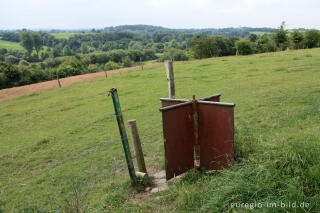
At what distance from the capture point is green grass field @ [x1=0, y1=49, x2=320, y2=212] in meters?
2.82

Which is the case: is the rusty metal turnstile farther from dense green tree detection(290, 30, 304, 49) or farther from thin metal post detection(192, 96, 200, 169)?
dense green tree detection(290, 30, 304, 49)

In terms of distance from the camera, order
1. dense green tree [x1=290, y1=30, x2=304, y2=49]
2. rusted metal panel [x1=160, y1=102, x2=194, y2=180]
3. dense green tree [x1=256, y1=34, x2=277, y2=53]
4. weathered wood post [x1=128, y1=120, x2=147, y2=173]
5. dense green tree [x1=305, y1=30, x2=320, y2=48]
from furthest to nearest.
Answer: dense green tree [x1=256, y1=34, x2=277, y2=53] < dense green tree [x1=290, y1=30, x2=304, y2=49] < dense green tree [x1=305, y1=30, x2=320, y2=48] < weathered wood post [x1=128, y1=120, x2=147, y2=173] < rusted metal panel [x1=160, y1=102, x2=194, y2=180]

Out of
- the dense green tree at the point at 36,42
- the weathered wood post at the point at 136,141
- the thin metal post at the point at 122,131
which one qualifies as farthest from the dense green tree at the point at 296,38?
the dense green tree at the point at 36,42

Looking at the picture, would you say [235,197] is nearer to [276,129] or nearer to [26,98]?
[276,129]

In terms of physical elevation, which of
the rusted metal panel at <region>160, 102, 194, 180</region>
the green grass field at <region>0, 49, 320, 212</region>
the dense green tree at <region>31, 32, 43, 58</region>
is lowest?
the green grass field at <region>0, 49, 320, 212</region>

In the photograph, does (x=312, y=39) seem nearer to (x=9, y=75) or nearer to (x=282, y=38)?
(x=282, y=38)

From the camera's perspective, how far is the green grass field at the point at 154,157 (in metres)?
2.82

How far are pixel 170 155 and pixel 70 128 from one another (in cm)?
794

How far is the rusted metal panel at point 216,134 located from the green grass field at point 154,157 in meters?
0.19

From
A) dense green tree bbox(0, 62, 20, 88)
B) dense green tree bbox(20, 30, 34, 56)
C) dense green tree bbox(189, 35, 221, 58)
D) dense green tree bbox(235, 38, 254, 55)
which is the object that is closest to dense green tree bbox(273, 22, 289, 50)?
dense green tree bbox(235, 38, 254, 55)

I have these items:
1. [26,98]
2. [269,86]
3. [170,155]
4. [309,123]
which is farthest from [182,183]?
[26,98]

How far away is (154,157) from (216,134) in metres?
2.75

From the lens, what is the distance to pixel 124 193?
3.91 m

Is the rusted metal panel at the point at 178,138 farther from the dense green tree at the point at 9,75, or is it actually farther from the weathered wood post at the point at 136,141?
the dense green tree at the point at 9,75
